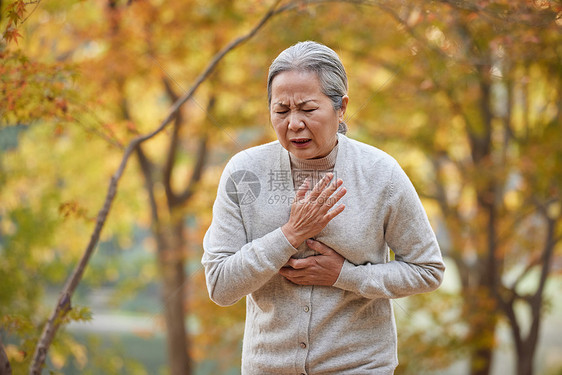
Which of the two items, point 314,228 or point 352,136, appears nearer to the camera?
point 314,228

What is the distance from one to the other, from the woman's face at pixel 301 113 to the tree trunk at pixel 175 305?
20.3 ft

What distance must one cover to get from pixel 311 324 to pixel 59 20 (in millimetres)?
6136

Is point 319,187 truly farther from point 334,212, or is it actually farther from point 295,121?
point 295,121

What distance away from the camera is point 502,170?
229 inches

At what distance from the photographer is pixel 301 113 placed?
5.31 feet

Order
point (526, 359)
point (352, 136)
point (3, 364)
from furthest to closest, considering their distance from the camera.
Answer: point (526, 359) → point (352, 136) → point (3, 364)

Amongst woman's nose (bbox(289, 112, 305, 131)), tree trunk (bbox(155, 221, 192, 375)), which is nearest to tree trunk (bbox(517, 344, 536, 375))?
tree trunk (bbox(155, 221, 192, 375))

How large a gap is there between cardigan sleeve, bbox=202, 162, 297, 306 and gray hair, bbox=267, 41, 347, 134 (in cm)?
33

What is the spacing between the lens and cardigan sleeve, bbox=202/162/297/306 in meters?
1.59

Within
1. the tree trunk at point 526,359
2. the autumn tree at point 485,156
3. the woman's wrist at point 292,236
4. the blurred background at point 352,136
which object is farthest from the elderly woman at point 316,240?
the tree trunk at point 526,359

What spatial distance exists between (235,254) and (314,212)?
237 mm

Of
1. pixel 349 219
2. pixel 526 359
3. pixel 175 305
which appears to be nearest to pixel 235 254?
pixel 349 219

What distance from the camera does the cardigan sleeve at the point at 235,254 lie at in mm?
1595

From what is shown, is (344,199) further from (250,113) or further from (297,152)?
(250,113)
